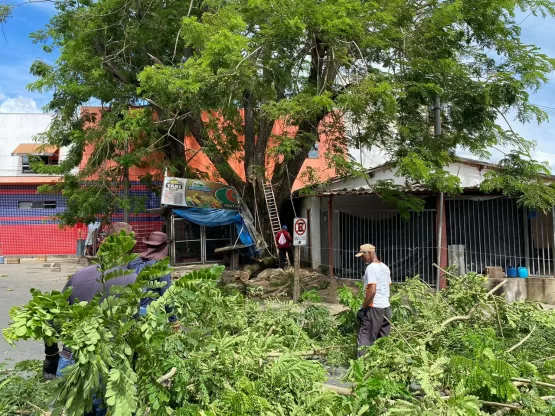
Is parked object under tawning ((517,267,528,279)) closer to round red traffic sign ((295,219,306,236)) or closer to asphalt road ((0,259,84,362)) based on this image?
round red traffic sign ((295,219,306,236))

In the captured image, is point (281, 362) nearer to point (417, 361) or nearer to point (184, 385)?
point (184, 385)

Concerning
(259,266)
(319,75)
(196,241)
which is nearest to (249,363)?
(319,75)

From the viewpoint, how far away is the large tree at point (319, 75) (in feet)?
32.8

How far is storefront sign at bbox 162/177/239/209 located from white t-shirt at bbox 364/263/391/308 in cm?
1039

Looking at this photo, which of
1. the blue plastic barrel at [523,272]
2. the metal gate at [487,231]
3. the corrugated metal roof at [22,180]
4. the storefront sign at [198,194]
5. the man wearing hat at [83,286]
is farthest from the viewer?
the corrugated metal roof at [22,180]

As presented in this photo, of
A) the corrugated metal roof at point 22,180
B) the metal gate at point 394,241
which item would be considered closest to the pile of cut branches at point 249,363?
the metal gate at point 394,241

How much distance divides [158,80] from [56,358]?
785cm

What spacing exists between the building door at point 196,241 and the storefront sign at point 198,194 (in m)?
1.43

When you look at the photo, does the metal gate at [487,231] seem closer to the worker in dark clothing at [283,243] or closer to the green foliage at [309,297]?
the green foliage at [309,297]

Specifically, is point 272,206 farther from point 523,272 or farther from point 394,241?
point 523,272

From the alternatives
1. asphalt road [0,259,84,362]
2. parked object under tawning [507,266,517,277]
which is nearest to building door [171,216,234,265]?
asphalt road [0,259,84,362]

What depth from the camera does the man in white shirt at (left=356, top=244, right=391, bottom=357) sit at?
589 centimetres

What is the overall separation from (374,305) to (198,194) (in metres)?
11.9

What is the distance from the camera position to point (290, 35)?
9805mm
